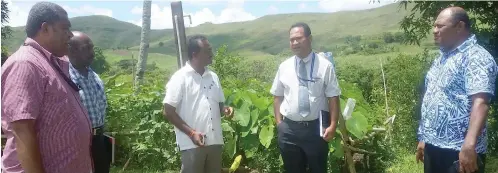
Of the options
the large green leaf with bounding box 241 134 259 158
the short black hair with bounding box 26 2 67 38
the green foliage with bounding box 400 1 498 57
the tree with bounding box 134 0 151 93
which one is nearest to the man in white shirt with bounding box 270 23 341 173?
the large green leaf with bounding box 241 134 259 158

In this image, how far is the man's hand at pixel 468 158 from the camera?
2.34m

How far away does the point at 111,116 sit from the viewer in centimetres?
531

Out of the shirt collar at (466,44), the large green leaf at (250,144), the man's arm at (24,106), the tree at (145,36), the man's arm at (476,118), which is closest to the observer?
the man's arm at (24,106)

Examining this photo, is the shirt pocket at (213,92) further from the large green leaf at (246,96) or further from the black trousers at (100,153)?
the large green leaf at (246,96)

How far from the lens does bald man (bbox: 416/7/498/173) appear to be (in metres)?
2.36

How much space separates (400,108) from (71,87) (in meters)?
6.52

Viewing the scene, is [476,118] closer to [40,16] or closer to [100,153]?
[40,16]

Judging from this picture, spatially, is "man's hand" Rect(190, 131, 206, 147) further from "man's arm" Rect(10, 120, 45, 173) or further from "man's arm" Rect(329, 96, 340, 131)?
"man's arm" Rect(10, 120, 45, 173)

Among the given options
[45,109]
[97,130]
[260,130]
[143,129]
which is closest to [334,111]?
[260,130]

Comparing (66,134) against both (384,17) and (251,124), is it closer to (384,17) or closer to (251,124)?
(251,124)

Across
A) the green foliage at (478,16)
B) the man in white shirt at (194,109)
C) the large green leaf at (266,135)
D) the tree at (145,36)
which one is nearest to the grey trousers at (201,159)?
the man in white shirt at (194,109)

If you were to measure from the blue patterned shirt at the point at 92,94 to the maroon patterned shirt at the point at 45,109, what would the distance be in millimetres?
1065

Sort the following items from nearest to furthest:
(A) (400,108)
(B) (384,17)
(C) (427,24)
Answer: (C) (427,24) < (A) (400,108) < (B) (384,17)

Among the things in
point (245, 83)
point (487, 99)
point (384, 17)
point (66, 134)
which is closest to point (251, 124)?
point (245, 83)
